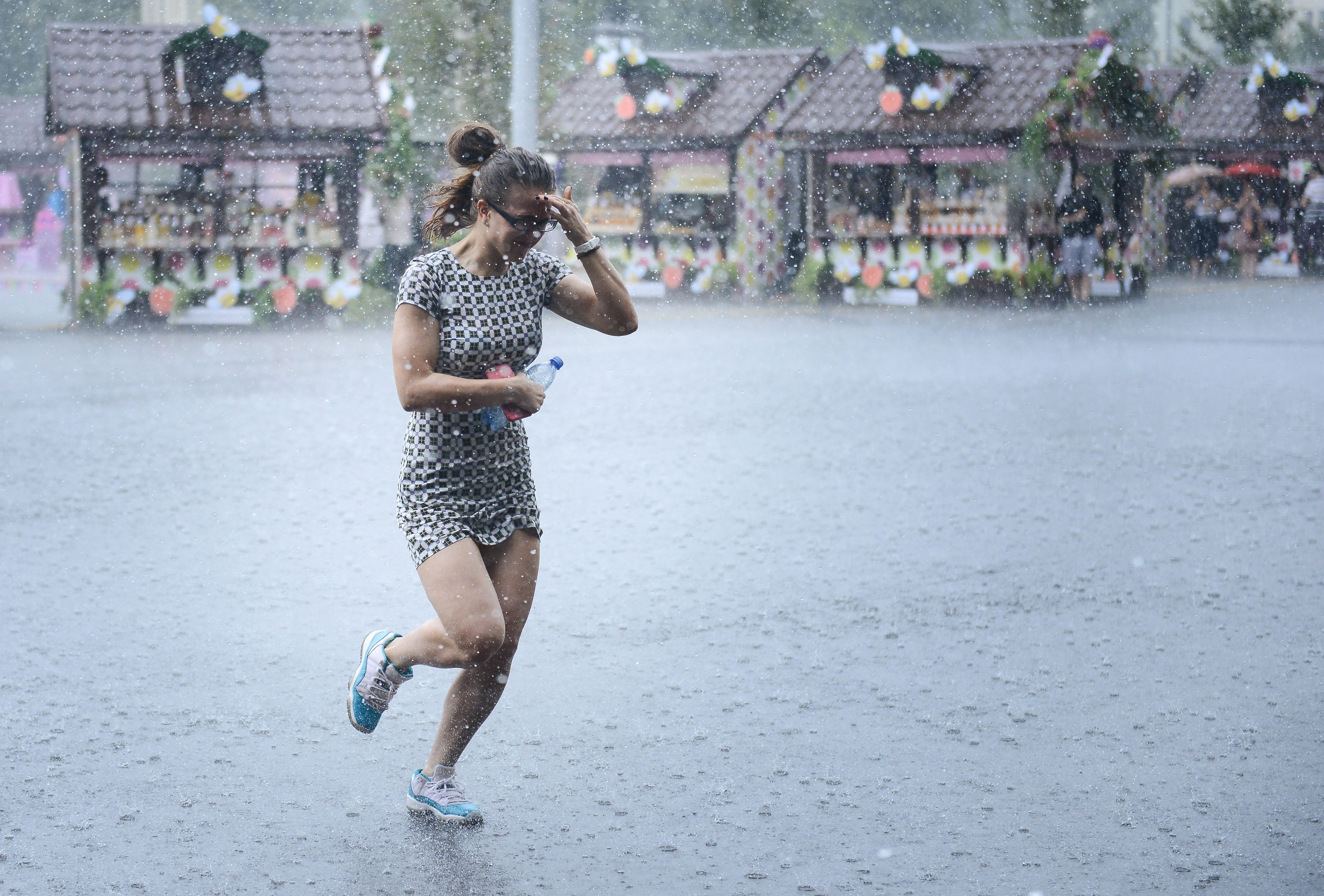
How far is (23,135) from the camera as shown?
4450 cm

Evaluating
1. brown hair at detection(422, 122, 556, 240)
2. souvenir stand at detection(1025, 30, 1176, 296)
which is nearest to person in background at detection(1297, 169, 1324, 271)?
souvenir stand at detection(1025, 30, 1176, 296)

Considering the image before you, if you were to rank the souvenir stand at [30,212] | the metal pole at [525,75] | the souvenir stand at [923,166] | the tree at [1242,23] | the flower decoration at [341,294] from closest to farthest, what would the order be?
the metal pole at [525,75] < the flower decoration at [341,294] < the souvenir stand at [923,166] < the souvenir stand at [30,212] < the tree at [1242,23]

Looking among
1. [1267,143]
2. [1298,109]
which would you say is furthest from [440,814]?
[1267,143]

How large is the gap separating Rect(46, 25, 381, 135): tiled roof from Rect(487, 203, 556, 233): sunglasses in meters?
17.3

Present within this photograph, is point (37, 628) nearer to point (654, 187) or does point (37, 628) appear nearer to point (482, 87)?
point (654, 187)

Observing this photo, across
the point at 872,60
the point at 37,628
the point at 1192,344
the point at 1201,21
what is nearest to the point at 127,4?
the point at 1201,21

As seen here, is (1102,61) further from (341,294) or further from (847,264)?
(341,294)

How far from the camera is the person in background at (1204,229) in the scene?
30266 millimetres

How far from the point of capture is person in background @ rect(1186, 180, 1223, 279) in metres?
30.3

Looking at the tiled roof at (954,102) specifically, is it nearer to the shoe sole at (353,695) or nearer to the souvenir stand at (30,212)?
the souvenir stand at (30,212)

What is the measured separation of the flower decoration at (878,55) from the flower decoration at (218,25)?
914cm

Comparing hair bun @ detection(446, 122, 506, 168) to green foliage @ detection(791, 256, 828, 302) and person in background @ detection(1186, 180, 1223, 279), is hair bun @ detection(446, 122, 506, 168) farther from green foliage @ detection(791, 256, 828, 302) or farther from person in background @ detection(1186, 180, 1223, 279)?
person in background @ detection(1186, 180, 1223, 279)

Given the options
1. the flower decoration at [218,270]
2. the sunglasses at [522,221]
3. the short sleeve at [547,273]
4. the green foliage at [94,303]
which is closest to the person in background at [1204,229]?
the flower decoration at [218,270]

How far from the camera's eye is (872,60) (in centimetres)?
2394
